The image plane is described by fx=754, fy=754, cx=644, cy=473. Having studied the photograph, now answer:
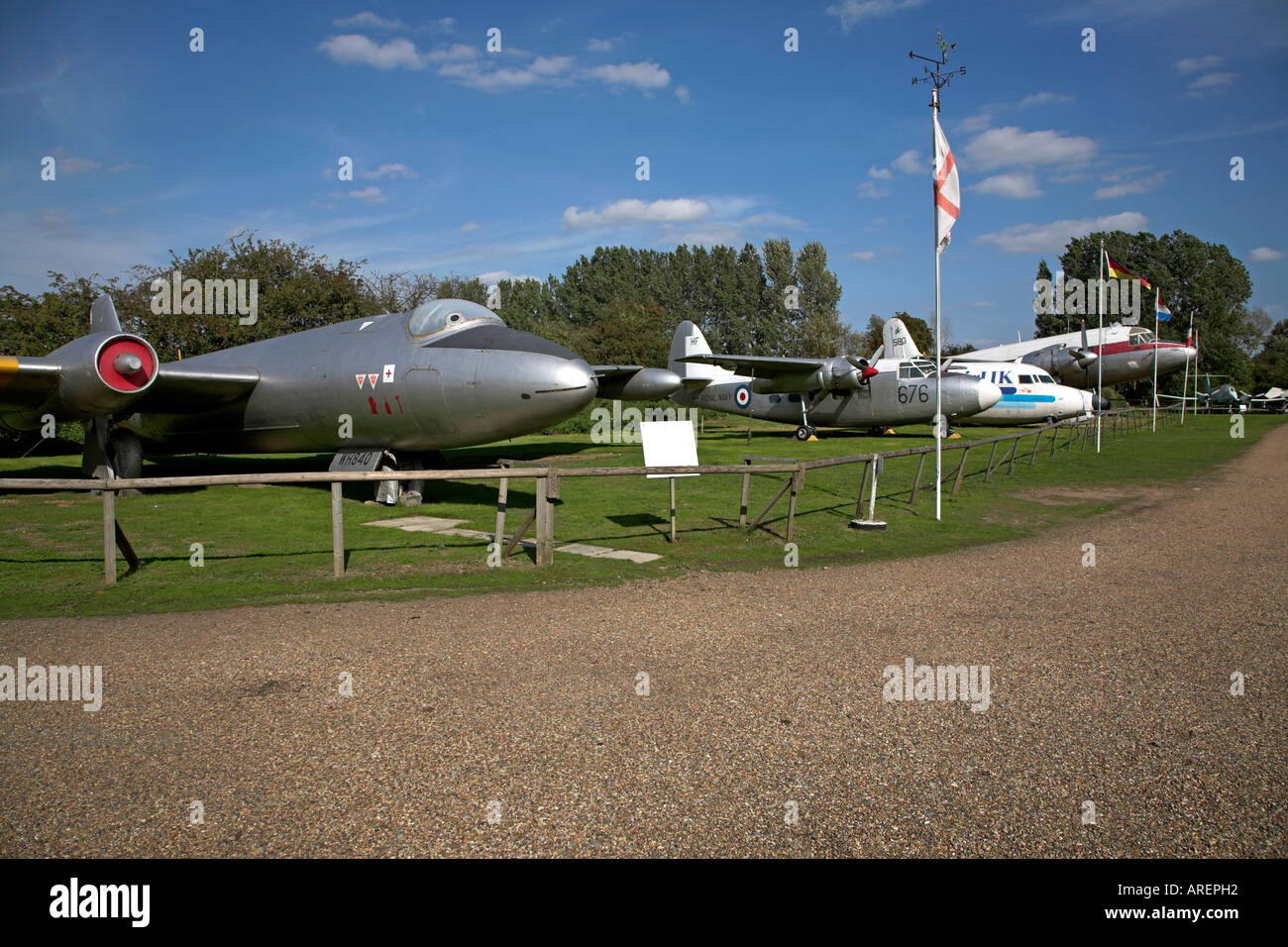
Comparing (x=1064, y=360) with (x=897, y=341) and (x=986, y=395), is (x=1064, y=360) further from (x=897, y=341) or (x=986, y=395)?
(x=986, y=395)

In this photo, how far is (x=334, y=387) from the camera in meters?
13.7

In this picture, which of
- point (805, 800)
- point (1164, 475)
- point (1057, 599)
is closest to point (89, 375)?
point (805, 800)

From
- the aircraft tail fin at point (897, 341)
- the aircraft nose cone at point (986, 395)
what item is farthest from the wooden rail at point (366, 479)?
the aircraft tail fin at point (897, 341)

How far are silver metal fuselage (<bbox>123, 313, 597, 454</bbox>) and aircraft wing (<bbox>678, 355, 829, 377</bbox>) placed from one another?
655 inches

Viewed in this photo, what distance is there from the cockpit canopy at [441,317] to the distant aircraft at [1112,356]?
32676 millimetres

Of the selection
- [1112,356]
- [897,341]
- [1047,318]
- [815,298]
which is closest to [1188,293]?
[1047,318]

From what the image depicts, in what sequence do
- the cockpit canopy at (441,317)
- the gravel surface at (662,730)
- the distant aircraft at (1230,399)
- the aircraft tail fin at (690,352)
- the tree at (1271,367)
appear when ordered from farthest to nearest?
the tree at (1271,367) → the distant aircraft at (1230,399) → the aircraft tail fin at (690,352) → the cockpit canopy at (441,317) → the gravel surface at (662,730)

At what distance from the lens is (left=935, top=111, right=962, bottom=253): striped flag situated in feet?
40.2

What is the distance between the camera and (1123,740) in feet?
14.0

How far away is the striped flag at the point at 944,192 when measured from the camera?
12.2 meters

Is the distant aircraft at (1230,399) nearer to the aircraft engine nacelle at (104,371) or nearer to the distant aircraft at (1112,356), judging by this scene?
the distant aircraft at (1112,356)

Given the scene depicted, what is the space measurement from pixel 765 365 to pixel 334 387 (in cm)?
1967
